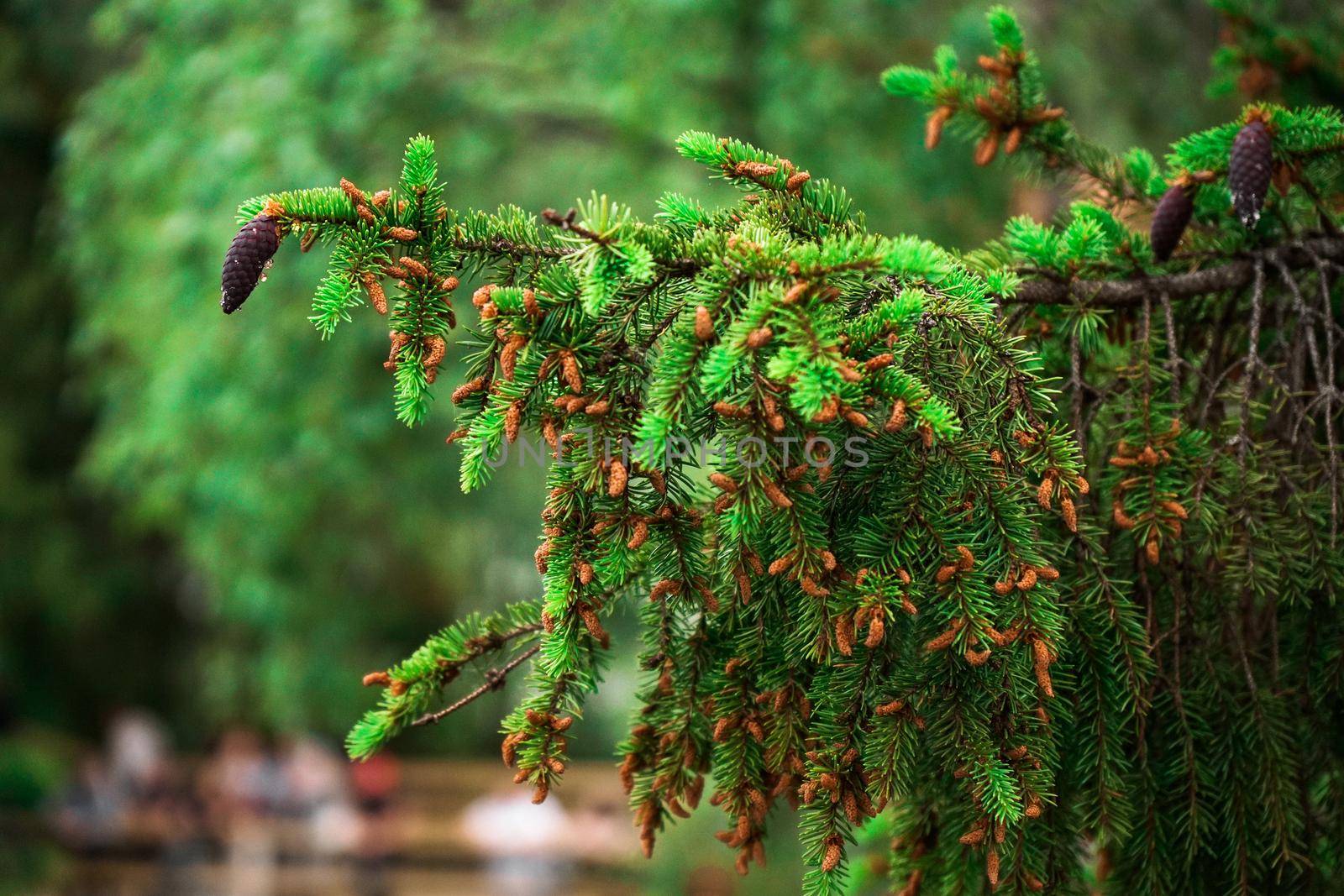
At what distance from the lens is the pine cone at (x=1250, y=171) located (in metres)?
1.36

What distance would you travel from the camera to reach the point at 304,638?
7.91 meters

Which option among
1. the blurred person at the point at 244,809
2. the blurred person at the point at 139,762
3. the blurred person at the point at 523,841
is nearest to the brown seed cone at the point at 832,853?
the blurred person at the point at 523,841

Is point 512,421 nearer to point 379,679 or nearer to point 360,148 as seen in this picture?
point 379,679

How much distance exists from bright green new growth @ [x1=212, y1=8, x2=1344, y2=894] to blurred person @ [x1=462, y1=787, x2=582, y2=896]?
736 centimetres

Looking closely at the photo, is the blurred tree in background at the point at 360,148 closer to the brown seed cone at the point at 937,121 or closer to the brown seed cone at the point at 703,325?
the brown seed cone at the point at 937,121

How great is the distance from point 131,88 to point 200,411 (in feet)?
5.01

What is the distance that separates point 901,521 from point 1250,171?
618 mm

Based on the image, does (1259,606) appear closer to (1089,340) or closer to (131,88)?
(1089,340)

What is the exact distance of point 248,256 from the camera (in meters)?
1.16

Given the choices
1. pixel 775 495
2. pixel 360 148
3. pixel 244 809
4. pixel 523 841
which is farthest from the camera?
pixel 244 809

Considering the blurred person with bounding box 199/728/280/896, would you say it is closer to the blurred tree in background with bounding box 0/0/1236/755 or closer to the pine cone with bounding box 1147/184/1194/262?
the blurred tree in background with bounding box 0/0/1236/755

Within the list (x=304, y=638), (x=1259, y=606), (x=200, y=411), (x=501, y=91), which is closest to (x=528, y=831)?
(x=304, y=638)

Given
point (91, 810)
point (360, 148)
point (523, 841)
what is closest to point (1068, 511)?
point (360, 148)

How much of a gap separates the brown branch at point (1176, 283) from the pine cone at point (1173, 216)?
0.07 meters
